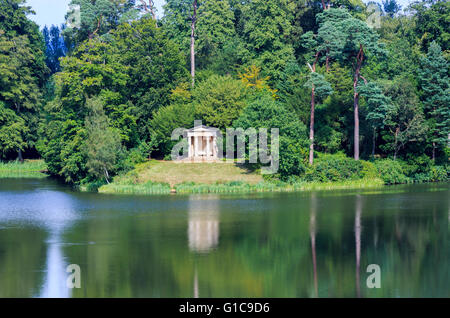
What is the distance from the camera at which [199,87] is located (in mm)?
55094

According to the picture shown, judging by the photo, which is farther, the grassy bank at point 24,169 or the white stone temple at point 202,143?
the grassy bank at point 24,169

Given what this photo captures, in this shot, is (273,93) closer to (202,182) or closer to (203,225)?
(202,182)

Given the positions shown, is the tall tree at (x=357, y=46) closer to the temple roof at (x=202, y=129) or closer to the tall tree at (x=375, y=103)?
the tall tree at (x=375, y=103)

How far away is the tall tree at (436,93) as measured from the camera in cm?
5003

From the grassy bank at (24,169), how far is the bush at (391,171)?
32.3 meters

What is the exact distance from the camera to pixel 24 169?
64375 mm

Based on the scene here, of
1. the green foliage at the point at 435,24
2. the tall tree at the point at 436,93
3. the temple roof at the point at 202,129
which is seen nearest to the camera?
the tall tree at the point at 436,93

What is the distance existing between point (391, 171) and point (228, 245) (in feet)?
86.9

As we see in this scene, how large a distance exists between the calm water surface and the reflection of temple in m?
0.05

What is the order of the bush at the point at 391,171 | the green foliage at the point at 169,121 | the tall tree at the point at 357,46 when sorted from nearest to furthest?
the bush at the point at 391,171
the tall tree at the point at 357,46
the green foliage at the point at 169,121

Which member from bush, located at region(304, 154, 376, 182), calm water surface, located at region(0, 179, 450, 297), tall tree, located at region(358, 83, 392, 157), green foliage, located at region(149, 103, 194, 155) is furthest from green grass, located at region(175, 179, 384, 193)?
green foliage, located at region(149, 103, 194, 155)

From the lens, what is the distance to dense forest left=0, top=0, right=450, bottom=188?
157 feet

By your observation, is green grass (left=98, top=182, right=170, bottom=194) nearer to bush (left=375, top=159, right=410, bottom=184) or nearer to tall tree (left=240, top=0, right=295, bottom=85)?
bush (left=375, top=159, right=410, bottom=184)

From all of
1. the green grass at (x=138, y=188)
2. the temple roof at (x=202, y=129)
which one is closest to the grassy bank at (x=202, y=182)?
the green grass at (x=138, y=188)
